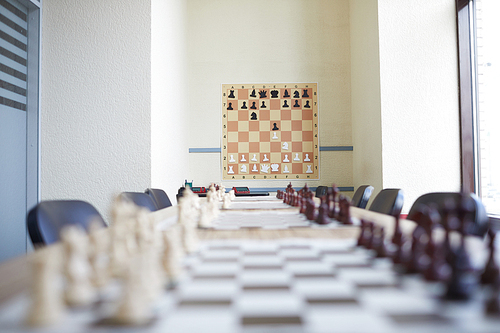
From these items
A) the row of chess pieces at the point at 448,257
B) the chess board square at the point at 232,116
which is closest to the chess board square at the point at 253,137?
the chess board square at the point at 232,116

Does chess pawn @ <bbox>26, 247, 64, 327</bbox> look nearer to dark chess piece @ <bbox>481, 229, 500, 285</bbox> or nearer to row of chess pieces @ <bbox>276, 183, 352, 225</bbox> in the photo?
dark chess piece @ <bbox>481, 229, 500, 285</bbox>

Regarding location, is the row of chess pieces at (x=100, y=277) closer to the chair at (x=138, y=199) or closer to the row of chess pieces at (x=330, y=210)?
the row of chess pieces at (x=330, y=210)

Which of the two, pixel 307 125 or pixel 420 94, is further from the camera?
pixel 307 125

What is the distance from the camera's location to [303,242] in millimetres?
997

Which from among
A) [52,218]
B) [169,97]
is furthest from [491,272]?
[169,97]

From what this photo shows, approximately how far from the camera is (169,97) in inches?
144

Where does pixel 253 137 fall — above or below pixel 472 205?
above

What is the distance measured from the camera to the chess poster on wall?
4.62m

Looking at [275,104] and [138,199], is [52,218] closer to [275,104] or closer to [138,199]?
[138,199]

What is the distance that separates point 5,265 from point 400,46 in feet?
12.4

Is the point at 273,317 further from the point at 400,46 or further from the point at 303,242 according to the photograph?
the point at 400,46

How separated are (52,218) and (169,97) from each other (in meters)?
2.66

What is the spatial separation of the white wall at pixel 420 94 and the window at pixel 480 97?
0.09 m

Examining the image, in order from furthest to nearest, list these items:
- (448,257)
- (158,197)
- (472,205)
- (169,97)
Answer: (169,97)
(158,197)
(472,205)
(448,257)
